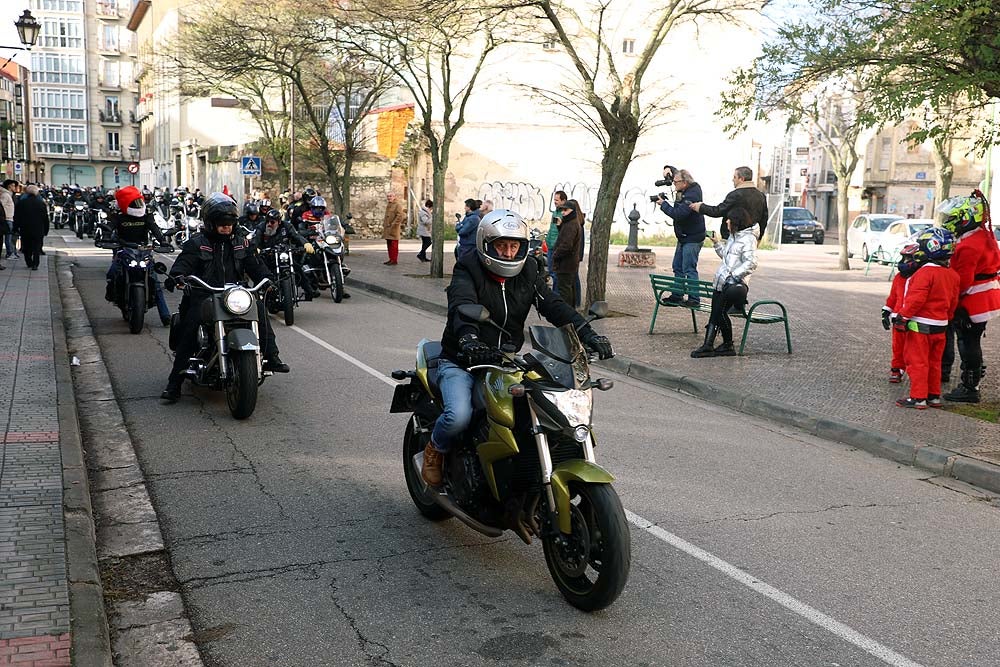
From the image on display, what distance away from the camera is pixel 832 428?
802 centimetres

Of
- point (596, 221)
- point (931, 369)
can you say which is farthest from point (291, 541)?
point (596, 221)

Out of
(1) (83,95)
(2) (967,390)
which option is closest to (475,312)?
(2) (967,390)

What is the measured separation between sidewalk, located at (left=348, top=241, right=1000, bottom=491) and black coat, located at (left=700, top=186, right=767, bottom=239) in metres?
1.58

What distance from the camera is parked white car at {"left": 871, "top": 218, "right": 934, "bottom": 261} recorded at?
92.8 ft

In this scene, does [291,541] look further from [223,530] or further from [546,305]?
[546,305]

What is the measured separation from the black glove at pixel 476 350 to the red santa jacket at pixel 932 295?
5357 mm

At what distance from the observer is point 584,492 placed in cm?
420

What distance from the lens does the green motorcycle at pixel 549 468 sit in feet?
13.6

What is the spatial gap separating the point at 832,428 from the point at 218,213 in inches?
210

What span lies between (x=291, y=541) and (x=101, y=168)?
345 ft

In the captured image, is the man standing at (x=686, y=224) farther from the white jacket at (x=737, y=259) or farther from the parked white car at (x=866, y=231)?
the parked white car at (x=866, y=231)

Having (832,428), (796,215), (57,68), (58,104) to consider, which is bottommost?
(832,428)

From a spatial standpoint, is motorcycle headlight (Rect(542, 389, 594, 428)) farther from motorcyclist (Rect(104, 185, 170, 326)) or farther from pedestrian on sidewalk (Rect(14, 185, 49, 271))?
pedestrian on sidewalk (Rect(14, 185, 49, 271))

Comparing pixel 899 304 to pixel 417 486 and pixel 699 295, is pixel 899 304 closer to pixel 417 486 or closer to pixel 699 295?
pixel 699 295
